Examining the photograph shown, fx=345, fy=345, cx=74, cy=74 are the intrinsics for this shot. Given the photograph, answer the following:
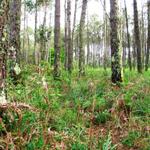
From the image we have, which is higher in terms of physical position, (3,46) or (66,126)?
(3,46)

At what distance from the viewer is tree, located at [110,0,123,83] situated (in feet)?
32.7

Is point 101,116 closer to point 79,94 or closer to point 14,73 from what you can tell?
point 79,94

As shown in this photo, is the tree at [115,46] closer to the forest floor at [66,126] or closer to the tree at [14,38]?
the forest floor at [66,126]

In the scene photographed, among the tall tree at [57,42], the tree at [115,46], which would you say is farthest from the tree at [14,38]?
the tall tree at [57,42]

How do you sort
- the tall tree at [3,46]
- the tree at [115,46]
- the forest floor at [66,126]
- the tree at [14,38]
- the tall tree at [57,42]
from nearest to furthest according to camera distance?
the forest floor at [66,126]
the tall tree at [3,46]
the tree at [14,38]
the tree at [115,46]
the tall tree at [57,42]

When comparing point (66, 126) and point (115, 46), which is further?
point (115, 46)

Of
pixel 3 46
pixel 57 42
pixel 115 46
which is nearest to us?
pixel 3 46

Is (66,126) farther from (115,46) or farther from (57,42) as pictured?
(57,42)

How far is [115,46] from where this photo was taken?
32.9ft

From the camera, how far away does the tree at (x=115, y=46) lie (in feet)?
32.7

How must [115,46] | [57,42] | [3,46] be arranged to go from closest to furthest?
[3,46] → [115,46] → [57,42]

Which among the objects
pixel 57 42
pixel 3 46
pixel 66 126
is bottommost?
pixel 66 126

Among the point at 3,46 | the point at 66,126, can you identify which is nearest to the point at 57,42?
the point at 66,126

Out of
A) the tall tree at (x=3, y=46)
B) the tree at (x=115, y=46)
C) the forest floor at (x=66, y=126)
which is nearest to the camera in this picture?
the forest floor at (x=66, y=126)
